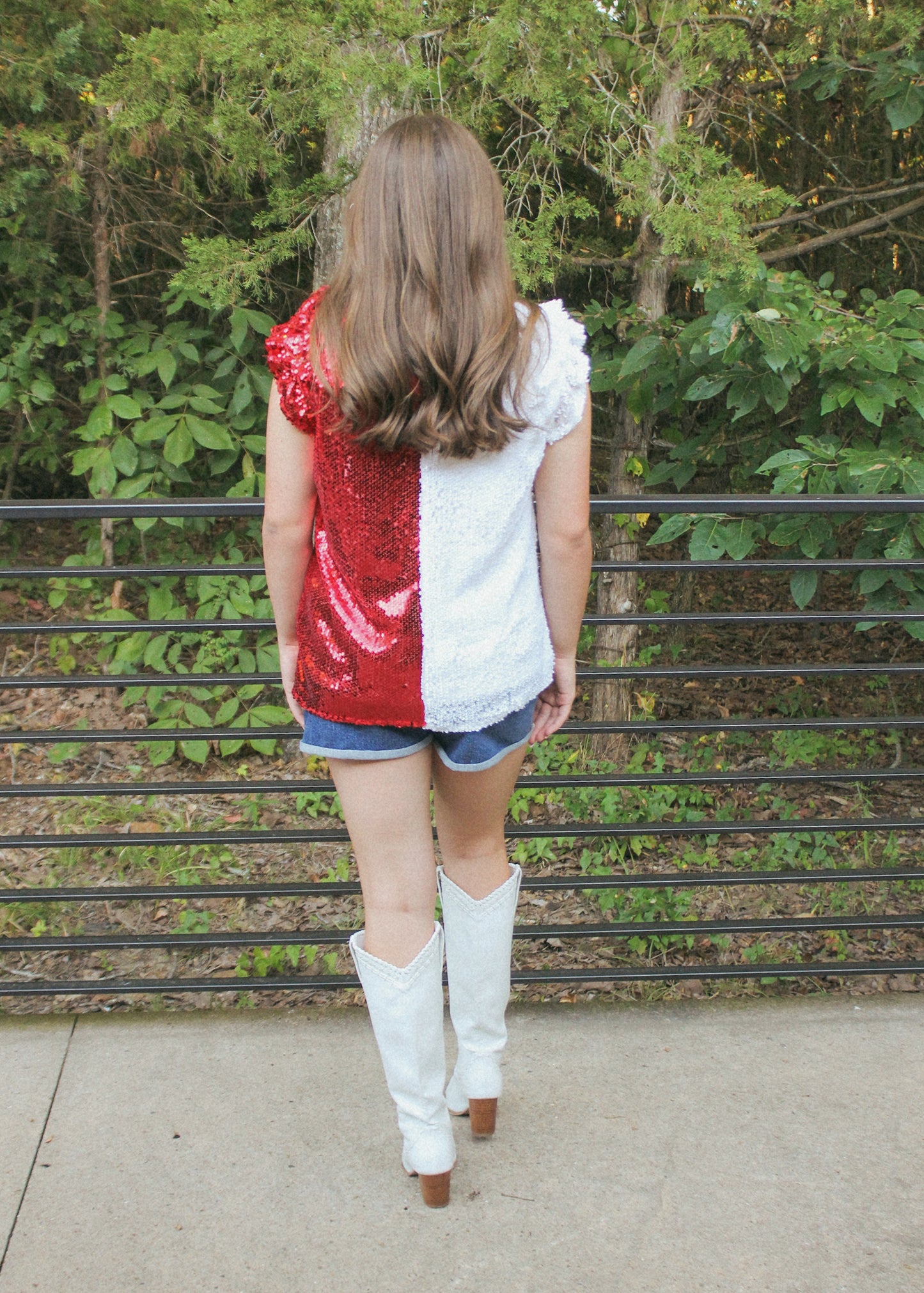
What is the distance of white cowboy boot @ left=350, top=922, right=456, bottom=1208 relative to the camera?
181cm

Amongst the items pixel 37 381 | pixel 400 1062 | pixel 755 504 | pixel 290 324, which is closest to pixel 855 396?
pixel 755 504

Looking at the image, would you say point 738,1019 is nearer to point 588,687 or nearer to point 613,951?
point 613,951

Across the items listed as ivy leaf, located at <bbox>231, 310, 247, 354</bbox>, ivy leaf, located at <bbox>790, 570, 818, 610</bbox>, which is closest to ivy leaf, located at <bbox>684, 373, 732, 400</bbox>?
ivy leaf, located at <bbox>790, 570, 818, 610</bbox>

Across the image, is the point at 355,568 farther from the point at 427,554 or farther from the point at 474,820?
the point at 474,820

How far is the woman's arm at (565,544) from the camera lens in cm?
163

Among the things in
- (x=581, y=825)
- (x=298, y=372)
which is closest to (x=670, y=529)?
(x=581, y=825)

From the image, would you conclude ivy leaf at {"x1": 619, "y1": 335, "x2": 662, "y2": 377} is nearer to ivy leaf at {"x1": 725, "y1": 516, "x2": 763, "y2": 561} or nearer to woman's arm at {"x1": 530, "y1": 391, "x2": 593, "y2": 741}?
ivy leaf at {"x1": 725, "y1": 516, "x2": 763, "y2": 561}

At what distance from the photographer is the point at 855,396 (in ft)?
9.70

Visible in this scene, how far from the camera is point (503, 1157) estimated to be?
2086mm

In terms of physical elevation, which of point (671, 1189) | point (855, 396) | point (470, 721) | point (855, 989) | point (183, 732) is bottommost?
point (855, 989)

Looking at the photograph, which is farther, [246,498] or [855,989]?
[855,989]

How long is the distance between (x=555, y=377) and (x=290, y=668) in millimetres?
700

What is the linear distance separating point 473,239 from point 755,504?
1.20 meters

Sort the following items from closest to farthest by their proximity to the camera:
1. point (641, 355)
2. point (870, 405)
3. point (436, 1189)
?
1. point (436, 1189)
2. point (870, 405)
3. point (641, 355)
